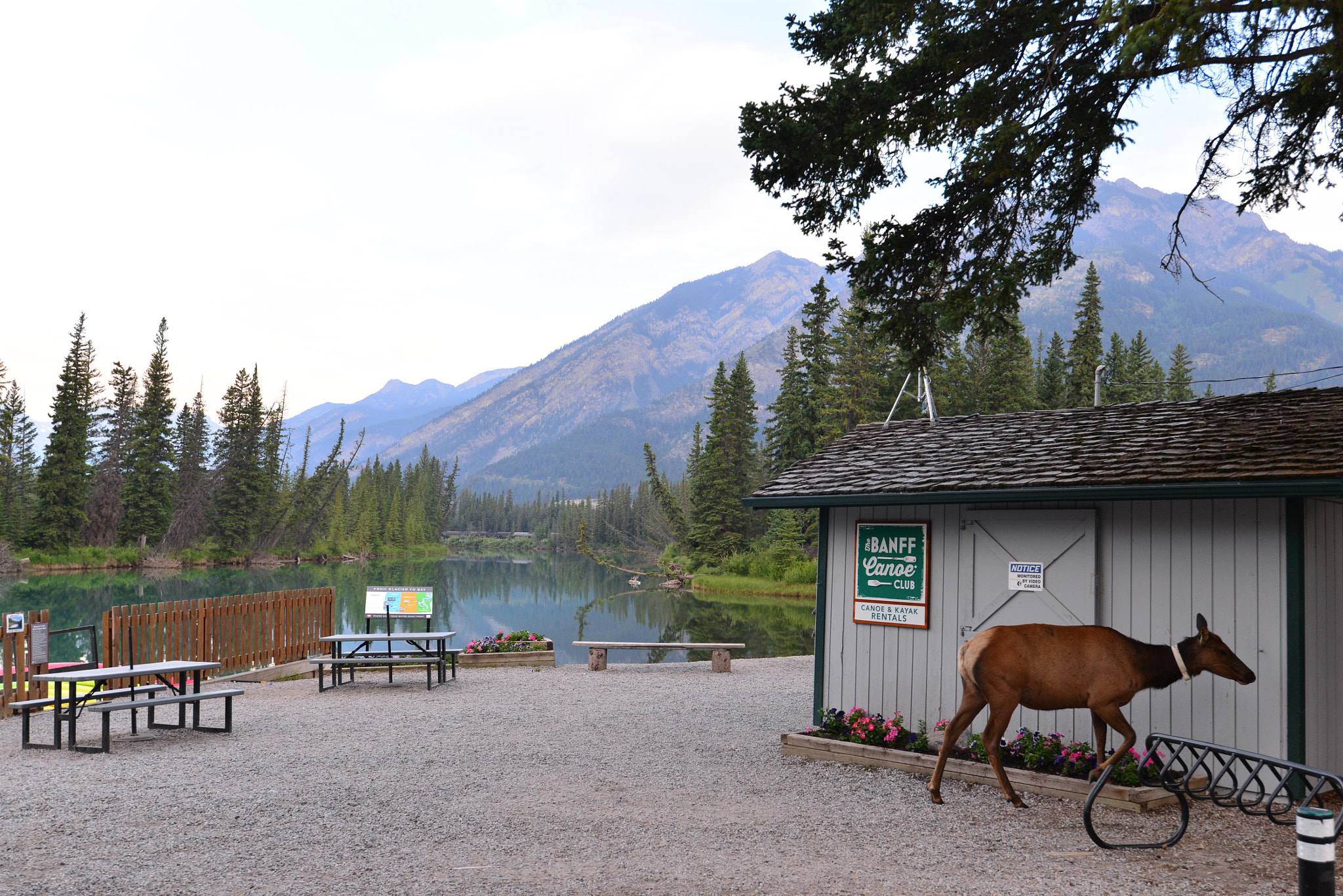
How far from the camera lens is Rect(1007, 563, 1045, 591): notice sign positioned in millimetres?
8070

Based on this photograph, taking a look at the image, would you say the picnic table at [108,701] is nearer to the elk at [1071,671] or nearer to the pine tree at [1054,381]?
the elk at [1071,671]

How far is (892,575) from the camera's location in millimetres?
8984

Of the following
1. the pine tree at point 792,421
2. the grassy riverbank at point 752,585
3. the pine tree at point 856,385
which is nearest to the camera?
the grassy riverbank at point 752,585

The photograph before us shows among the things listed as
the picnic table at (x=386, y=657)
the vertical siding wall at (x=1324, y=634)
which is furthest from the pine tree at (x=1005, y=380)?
the vertical siding wall at (x=1324, y=634)

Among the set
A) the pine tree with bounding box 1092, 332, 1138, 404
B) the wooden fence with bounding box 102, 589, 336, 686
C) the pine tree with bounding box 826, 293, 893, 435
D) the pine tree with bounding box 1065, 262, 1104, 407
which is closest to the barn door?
the wooden fence with bounding box 102, 589, 336, 686

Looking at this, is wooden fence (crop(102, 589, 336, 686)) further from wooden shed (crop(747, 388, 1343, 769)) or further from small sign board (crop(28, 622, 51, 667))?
wooden shed (crop(747, 388, 1343, 769))

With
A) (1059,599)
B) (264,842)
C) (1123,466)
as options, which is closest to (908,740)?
(1059,599)

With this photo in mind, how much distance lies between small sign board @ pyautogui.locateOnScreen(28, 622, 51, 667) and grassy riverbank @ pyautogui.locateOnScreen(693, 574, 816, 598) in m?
34.7

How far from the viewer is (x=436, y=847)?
19.0 ft

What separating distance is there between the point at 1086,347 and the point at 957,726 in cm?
4780

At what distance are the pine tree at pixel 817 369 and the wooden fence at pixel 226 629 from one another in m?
34.1

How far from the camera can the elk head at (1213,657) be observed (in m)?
6.60

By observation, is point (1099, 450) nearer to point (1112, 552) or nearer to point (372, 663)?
point (1112, 552)

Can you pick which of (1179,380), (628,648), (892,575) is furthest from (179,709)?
(1179,380)
